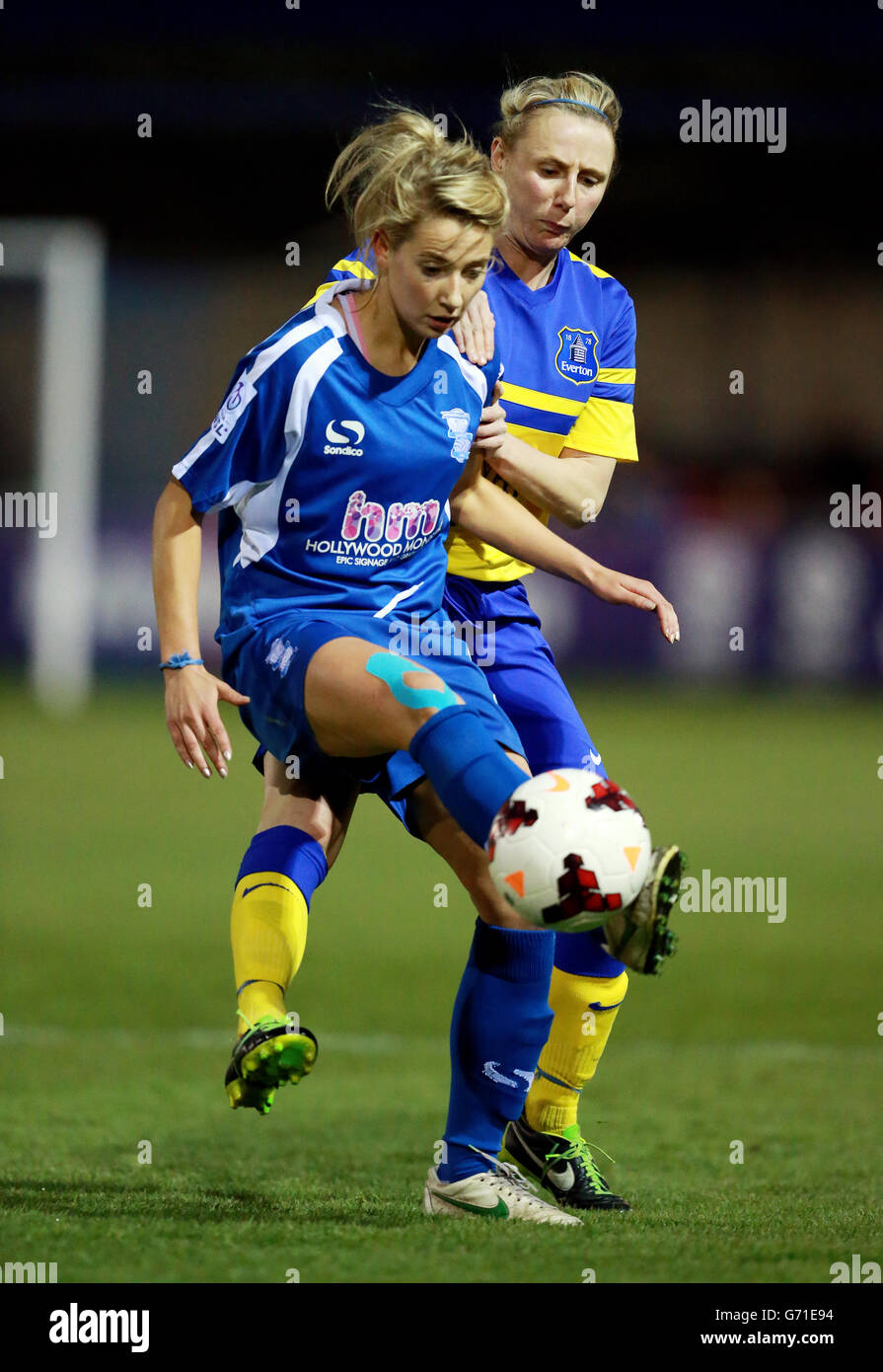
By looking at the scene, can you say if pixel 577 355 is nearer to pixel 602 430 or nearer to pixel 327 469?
pixel 602 430

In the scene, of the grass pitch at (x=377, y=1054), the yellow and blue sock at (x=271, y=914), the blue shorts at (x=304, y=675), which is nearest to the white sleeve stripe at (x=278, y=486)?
the blue shorts at (x=304, y=675)

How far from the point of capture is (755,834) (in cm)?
1116

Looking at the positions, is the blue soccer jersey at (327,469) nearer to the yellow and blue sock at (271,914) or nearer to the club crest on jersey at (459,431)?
the club crest on jersey at (459,431)

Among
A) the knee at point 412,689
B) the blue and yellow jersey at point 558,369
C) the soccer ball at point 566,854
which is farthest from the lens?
the blue and yellow jersey at point 558,369

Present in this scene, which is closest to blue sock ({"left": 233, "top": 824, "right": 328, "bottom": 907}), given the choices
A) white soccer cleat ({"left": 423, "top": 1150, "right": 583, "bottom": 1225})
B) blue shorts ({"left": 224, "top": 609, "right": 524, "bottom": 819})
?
blue shorts ({"left": 224, "top": 609, "right": 524, "bottom": 819})

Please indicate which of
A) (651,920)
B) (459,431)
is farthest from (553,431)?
(651,920)

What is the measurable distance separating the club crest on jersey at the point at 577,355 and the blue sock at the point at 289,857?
1363 millimetres

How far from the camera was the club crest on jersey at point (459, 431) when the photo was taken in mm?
3773

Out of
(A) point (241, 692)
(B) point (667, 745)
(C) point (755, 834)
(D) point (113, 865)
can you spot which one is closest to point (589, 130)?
(A) point (241, 692)

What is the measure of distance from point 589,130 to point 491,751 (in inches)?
64.7

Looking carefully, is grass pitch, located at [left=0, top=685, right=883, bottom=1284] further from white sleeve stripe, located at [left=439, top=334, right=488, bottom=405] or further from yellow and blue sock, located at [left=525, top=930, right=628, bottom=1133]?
white sleeve stripe, located at [left=439, top=334, right=488, bottom=405]

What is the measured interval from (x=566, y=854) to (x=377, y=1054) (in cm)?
368

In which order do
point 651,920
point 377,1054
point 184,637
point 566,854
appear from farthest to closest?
point 377,1054 < point 184,637 < point 651,920 < point 566,854

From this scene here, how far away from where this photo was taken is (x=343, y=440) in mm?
3633
